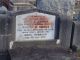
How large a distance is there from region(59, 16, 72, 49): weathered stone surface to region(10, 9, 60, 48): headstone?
0.28 ft

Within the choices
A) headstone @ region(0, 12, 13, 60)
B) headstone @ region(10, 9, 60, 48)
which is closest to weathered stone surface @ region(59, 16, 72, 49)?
headstone @ region(10, 9, 60, 48)

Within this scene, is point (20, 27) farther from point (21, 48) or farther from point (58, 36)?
point (58, 36)

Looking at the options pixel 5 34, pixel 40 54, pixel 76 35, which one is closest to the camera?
pixel 40 54

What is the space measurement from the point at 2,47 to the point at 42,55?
32.1 inches

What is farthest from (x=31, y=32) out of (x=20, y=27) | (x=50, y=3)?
(x=50, y=3)

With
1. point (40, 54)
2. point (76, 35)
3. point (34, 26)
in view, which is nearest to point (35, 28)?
point (34, 26)

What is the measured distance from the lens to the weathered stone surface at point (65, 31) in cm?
551

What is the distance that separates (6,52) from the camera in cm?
548

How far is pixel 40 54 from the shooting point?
526 centimetres

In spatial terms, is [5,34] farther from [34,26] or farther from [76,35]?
[76,35]

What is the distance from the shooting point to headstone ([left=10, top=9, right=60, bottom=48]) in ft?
17.5

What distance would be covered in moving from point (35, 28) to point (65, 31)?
2.04ft

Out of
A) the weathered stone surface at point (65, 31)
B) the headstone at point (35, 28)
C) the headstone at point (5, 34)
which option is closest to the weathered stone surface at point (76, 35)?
the weathered stone surface at point (65, 31)

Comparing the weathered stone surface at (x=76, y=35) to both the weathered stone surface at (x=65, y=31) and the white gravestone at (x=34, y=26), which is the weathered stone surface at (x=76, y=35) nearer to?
the weathered stone surface at (x=65, y=31)
